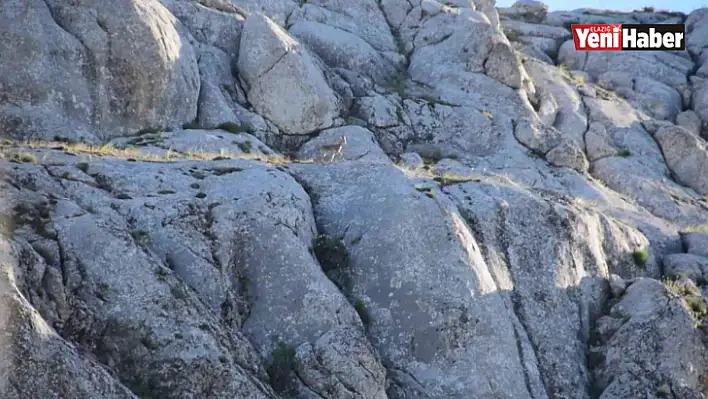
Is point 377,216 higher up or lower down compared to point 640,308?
higher up

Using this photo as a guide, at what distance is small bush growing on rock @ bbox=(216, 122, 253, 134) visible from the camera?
158ft

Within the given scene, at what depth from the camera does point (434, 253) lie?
116 ft

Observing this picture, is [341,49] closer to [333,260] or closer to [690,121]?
[690,121]

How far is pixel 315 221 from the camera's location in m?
36.4

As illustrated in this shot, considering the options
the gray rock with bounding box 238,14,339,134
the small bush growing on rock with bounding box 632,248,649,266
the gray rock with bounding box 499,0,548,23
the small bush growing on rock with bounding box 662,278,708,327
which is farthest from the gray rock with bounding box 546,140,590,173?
the gray rock with bounding box 499,0,548,23

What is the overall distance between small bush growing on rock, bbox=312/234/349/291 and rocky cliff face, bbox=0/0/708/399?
8cm

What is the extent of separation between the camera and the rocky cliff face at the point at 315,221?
90.2 feet

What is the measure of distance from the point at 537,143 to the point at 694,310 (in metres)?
19.7

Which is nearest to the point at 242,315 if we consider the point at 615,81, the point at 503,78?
the point at 503,78

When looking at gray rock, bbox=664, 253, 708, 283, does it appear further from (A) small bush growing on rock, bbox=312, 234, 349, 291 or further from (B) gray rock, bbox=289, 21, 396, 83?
(B) gray rock, bbox=289, 21, 396, 83

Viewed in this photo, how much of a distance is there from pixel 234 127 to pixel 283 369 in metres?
20.9

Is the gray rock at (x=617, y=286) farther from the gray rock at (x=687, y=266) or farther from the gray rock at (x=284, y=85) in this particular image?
the gray rock at (x=284, y=85)

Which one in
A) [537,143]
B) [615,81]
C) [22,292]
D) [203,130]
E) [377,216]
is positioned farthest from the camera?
[615,81]

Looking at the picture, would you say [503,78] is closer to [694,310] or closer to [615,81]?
[615,81]
